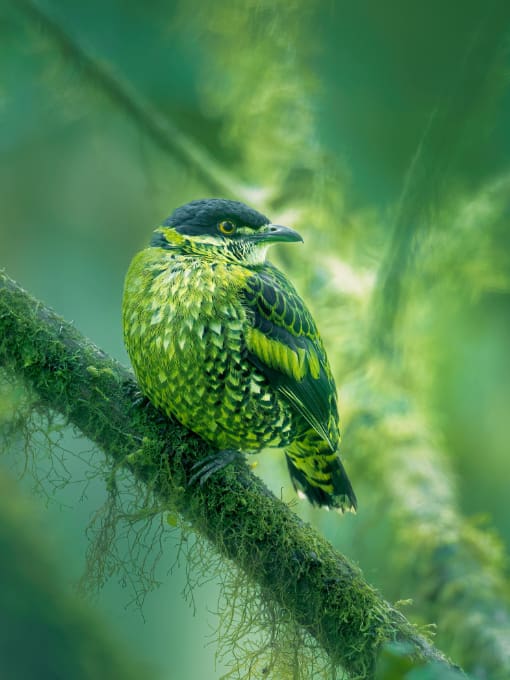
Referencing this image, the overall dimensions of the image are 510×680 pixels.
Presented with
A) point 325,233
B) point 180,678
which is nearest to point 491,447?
point 325,233

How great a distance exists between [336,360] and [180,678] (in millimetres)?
2244

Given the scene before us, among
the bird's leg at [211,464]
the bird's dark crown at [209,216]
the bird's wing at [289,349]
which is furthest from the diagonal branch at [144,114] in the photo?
the bird's leg at [211,464]

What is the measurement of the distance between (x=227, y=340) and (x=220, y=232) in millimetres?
598

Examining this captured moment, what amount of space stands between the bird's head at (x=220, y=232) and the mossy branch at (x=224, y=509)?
0.74 m

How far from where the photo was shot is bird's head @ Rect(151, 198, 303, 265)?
3013 mm

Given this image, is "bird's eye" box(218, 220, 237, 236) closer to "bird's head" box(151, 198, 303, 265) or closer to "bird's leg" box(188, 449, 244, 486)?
"bird's head" box(151, 198, 303, 265)

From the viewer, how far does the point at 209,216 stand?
3066 millimetres

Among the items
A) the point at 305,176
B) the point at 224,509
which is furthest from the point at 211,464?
the point at 305,176

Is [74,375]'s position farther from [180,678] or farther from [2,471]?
[180,678]

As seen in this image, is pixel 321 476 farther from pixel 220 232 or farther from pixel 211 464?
pixel 220 232

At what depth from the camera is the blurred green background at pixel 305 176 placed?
7.55 feet

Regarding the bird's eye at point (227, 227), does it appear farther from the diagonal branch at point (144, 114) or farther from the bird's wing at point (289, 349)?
the diagonal branch at point (144, 114)

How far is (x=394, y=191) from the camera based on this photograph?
2.75 m

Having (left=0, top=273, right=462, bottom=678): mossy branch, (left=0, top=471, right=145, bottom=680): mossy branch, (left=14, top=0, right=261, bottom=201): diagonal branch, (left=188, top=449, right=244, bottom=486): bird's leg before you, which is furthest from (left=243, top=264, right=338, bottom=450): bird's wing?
(left=14, top=0, right=261, bottom=201): diagonal branch
